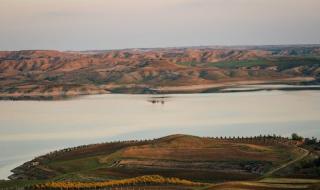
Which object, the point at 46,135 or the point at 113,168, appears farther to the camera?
the point at 46,135

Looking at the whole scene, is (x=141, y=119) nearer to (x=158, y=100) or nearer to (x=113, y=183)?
(x=158, y=100)

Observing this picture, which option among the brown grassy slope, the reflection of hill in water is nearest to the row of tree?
the brown grassy slope

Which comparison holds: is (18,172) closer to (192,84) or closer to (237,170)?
(237,170)

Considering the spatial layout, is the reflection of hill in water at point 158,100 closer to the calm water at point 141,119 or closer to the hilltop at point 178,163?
the calm water at point 141,119

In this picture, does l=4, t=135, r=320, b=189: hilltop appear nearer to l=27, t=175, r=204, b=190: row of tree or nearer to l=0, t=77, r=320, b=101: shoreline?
l=27, t=175, r=204, b=190: row of tree

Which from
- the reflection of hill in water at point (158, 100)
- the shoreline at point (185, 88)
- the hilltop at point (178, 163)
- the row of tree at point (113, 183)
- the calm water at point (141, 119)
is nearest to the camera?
the row of tree at point (113, 183)

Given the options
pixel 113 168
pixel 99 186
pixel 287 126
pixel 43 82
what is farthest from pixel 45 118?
pixel 43 82

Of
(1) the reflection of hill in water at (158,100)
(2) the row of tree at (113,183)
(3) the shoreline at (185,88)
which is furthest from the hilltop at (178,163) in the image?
(3) the shoreline at (185,88)

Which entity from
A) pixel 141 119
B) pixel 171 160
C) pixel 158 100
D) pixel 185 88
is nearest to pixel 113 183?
pixel 171 160
